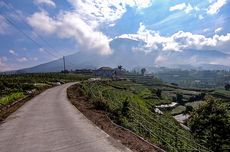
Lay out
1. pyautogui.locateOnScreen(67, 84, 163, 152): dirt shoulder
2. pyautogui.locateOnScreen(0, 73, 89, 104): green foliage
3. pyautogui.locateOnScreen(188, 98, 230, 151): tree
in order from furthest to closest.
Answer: pyautogui.locateOnScreen(0, 73, 89, 104): green foliage < pyautogui.locateOnScreen(188, 98, 230, 151): tree < pyautogui.locateOnScreen(67, 84, 163, 152): dirt shoulder

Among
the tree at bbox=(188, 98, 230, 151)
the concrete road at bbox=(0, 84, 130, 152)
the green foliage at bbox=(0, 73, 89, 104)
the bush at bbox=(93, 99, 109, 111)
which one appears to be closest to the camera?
the concrete road at bbox=(0, 84, 130, 152)

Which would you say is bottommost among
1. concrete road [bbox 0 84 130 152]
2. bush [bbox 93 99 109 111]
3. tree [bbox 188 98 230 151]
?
tree [bbox 188 98 230 151]

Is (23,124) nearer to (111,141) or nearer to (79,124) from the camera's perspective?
(79,124)

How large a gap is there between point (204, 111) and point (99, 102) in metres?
21.8

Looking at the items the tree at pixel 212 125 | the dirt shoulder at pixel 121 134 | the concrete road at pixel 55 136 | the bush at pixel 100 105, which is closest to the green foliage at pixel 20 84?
the bush at pixel 100 105

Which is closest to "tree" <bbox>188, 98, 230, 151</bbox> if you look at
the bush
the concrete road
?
the bush

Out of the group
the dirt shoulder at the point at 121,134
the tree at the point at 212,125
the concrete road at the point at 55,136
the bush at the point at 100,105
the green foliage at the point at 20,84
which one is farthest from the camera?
the green foliage at the point at 20,84

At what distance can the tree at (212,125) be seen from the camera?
35.8 metres

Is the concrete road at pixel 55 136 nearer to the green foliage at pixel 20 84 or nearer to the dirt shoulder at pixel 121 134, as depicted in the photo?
the dirt shoulder at pixel 121 134

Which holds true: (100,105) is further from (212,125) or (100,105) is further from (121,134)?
(212,125)

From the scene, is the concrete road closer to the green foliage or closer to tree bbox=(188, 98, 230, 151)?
tree bbox=(188, 98, 230, 151)

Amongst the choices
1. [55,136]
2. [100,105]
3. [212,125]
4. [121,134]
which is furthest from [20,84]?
[121,134]

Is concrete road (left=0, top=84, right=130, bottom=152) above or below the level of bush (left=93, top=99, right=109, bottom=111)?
below

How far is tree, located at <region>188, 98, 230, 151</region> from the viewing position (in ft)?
117
